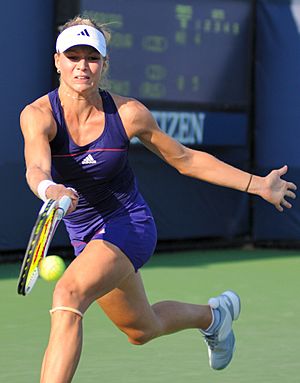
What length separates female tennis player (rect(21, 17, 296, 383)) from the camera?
4.62 metres

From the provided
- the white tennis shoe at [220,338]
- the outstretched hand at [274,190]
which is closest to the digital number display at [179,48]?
the white tennis shoe at [220,338]

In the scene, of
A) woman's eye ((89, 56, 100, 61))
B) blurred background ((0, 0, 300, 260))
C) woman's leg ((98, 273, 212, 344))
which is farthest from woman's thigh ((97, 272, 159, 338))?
blurred background ((0, 0, 300, 260))

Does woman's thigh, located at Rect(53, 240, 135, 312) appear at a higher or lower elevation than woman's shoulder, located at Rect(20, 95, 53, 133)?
lower

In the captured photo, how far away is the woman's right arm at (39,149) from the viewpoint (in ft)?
14.1

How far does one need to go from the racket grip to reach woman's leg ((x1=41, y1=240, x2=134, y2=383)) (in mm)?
389

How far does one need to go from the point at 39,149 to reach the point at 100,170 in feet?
1.19

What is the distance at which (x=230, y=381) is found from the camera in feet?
18.2

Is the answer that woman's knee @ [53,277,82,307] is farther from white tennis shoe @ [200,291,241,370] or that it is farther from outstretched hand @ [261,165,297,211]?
white tennis shoe @ [200,291,241,370]

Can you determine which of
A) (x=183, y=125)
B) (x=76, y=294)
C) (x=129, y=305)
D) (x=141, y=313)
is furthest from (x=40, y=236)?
(x=183, y=125)

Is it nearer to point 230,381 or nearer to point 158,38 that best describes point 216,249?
point 158,38

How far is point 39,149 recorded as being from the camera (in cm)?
460

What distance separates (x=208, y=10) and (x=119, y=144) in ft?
19.8

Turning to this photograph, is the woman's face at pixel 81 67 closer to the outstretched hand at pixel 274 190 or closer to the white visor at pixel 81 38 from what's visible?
the white visor at pixel 81 38

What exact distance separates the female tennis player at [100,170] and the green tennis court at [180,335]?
633 mm
